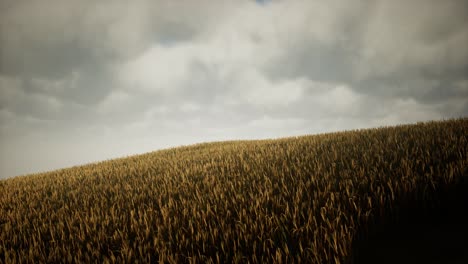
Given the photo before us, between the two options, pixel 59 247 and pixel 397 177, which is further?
pixel 397 177

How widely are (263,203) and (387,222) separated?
1.49 meters

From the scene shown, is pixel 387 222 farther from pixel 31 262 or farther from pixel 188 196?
pixel 31 262

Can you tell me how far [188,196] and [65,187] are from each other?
4.66m

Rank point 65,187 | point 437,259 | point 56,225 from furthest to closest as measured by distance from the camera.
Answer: point 65,187 < point 56,225 < point 437,259

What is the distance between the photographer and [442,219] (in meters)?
2.90

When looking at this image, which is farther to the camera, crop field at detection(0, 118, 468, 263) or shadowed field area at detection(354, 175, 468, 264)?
crop field at detection(0, 118, 468, 263)

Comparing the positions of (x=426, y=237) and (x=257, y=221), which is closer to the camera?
(x=426, y=237)

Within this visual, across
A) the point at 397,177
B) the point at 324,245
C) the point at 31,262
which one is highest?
the point at 397,177

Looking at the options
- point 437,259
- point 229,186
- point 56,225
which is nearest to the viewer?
point 437,259

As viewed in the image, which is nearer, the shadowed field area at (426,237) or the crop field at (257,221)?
the shadowed field area at (426,237)

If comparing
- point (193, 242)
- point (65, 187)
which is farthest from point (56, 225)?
point (65, 187)

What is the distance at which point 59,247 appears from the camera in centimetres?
337

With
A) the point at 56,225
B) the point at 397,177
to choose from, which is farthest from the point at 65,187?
the point at 397,177

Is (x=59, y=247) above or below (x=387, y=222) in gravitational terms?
below
